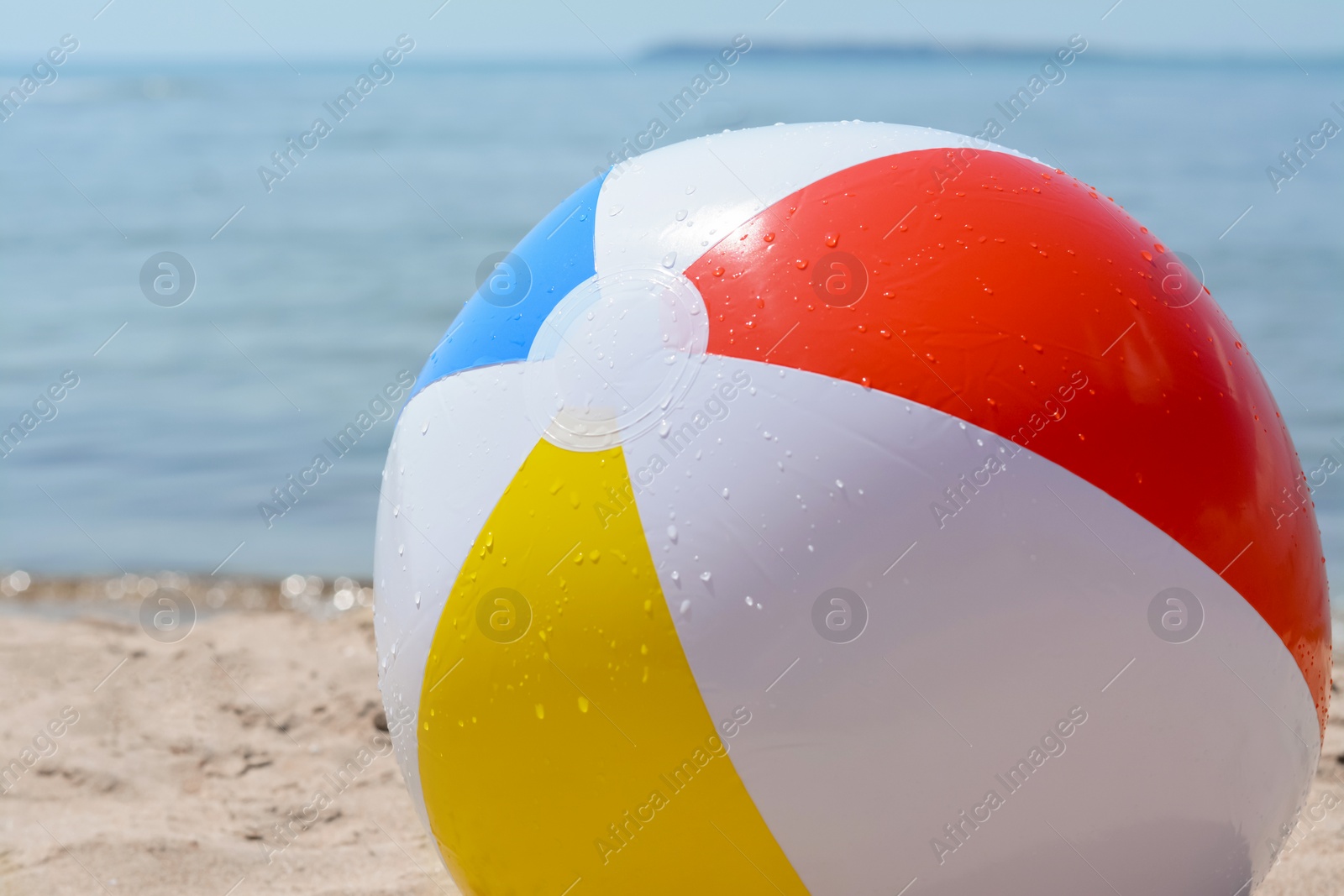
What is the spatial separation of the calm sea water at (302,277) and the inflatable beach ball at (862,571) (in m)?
0.24

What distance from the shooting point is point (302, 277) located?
1336 centimetres

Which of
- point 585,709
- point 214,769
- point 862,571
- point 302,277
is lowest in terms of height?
point 302,277

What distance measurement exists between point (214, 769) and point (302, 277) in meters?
9.63

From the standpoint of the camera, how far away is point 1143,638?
2.32 m

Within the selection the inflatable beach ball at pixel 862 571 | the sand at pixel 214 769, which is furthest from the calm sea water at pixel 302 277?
the sand at pixel 214 769

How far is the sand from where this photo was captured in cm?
365

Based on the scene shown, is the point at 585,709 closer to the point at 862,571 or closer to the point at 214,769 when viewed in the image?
the point at 862,571

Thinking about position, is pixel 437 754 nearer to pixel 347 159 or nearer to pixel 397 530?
pixel 397 530

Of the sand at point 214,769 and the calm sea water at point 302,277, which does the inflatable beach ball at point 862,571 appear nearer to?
the calm sea water at point 302,277

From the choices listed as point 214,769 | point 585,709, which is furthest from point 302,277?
point 585,709

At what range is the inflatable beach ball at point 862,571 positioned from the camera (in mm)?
2277

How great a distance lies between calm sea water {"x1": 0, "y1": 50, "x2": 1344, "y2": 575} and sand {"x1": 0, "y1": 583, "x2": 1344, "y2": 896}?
145 centimetres

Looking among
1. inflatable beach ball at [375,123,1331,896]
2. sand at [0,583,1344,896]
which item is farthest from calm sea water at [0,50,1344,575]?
sand at [0,583,1344,896]

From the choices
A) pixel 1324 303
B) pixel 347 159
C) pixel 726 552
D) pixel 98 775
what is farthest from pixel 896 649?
pixel 347 159
